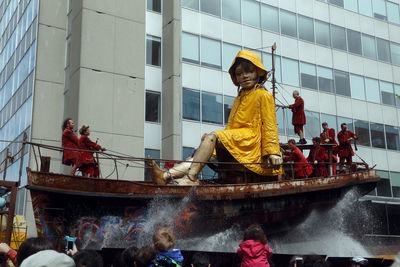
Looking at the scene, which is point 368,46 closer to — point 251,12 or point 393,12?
point 393,12

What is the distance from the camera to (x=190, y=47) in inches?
886

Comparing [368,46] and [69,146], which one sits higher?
[368,46]

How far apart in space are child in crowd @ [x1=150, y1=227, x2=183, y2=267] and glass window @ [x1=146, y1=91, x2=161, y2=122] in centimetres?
1782

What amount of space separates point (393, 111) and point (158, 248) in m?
26.5

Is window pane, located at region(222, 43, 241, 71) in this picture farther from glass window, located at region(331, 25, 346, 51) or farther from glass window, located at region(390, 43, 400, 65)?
glass window, located at region(390, 43, 400, 65)

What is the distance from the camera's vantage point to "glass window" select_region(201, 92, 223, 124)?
72.3ft

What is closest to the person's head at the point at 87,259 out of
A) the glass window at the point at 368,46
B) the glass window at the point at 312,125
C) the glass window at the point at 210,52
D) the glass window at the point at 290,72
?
the glass window at the point at 210,52

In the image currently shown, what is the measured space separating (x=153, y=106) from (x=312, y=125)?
8.41 metres

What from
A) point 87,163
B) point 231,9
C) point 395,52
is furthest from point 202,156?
point 395,52

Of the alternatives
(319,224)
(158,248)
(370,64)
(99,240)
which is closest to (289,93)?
(370,64)

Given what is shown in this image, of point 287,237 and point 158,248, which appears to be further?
point 287,237

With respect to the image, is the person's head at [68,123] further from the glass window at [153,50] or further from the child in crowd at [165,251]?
the glass window at [153,50]

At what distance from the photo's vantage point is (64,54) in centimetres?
2275

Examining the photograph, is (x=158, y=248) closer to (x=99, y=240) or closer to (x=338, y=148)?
(x=99, y=240)
